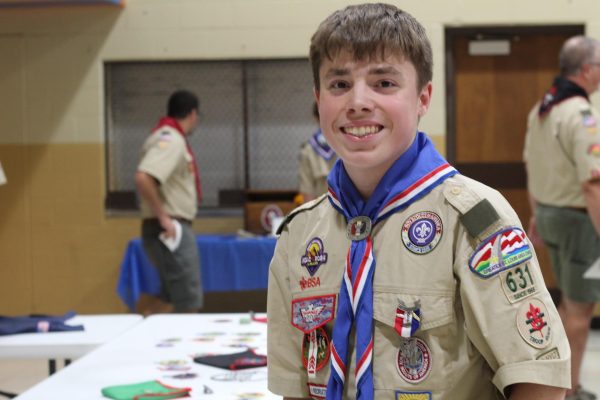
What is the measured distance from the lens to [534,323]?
3.65 feet

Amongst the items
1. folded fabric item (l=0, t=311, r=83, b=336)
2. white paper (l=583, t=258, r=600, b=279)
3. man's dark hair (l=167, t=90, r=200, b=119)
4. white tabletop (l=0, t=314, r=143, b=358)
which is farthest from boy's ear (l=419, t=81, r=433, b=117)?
man's dark hair (l=167, t=90, r=200, b=119)

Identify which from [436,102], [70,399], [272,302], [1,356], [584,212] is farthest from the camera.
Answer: [436,102]

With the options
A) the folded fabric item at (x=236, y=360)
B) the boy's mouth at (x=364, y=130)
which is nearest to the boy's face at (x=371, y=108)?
the boy's mouth at (x=364, y=130)

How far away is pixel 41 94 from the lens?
5.83 metres

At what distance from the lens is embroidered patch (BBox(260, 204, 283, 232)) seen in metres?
5.36

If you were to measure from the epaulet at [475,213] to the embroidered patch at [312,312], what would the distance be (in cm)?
24

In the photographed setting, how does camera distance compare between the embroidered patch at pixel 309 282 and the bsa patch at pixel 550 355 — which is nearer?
the bsa patch at pixel 550 355

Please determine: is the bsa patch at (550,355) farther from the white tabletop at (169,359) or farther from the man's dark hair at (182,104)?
the man's dark hair at (182,104)

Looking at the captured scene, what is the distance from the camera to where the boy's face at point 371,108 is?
1.18 m

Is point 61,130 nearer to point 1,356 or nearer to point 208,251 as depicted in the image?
point 208,251

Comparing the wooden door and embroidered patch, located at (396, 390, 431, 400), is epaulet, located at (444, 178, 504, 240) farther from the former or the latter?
the wooden door

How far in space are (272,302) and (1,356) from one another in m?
1.38

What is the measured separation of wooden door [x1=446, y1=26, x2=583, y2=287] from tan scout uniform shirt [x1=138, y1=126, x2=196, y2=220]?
207cm

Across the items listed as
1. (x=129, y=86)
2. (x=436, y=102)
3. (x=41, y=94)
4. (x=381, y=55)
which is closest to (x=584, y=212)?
(x=436, y=102)
